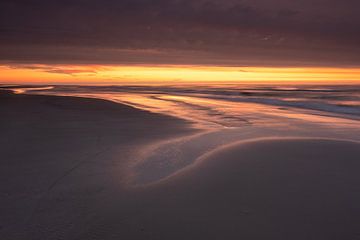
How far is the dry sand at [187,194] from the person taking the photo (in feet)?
11.2

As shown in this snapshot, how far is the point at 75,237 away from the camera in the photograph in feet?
10.6

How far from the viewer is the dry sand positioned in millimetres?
3408

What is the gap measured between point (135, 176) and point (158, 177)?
322 millimetres

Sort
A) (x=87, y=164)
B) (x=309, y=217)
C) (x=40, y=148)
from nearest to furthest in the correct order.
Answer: (x=309, y=217), (x=87, y=164), (x=40, y=148)

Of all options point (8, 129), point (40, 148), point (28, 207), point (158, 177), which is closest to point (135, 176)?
point (158, 177)

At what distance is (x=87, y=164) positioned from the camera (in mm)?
5566

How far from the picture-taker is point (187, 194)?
430 cm

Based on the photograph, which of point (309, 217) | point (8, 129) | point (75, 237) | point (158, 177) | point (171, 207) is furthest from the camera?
point (8, 129)

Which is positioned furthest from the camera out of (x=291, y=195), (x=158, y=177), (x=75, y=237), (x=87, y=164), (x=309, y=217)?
(x=87, y=164)

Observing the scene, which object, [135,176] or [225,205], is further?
[135,176]

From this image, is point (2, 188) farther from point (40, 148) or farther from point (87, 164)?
point (40, 148)

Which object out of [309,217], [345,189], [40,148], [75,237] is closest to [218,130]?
[40,148]

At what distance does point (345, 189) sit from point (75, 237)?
10.4 feet

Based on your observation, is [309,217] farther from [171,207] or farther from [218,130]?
[218,130]
